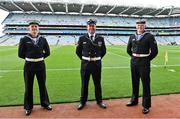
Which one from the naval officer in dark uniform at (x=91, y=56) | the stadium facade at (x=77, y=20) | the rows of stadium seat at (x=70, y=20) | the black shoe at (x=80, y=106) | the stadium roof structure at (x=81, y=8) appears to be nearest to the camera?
the black shoe at (x=80, y=106)

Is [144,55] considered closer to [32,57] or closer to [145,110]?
[145,110]

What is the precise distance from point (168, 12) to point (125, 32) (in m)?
14.0

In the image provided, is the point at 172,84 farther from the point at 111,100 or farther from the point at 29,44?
the point at 29,44

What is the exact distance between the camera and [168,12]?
289 ft

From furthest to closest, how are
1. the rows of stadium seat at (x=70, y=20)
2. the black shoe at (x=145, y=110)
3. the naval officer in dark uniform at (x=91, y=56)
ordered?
1. the rows of stadium seat at (x=70, y=20)
2. the naval officer in dark uniform at (x=91, y=56)
3. the black shoe at (x=145, y=110)

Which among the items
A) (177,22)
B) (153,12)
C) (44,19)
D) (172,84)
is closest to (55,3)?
(44,19)

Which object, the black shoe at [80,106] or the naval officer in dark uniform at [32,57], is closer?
the naval officer in dark uniform at [32,57]

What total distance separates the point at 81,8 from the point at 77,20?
5286 mm

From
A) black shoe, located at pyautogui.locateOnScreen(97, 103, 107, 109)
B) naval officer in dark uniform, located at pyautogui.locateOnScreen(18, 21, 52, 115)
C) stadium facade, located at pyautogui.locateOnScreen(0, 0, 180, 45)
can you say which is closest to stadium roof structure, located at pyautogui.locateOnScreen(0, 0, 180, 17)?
stadium facade, located at pyautogui.locateOnScreen(0, 0, 180, 45)

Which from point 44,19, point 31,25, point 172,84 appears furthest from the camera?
point 44,19

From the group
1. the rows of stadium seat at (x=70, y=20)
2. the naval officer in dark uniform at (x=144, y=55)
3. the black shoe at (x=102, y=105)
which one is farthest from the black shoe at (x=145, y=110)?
the rows of stadium seat at (x=70, y=20)

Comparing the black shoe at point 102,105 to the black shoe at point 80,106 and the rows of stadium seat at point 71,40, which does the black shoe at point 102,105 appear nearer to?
the black shoe at point 80,106

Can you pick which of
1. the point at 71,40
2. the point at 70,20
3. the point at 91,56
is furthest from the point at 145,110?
the point at 70,20

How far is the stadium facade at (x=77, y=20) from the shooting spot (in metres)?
78.0
